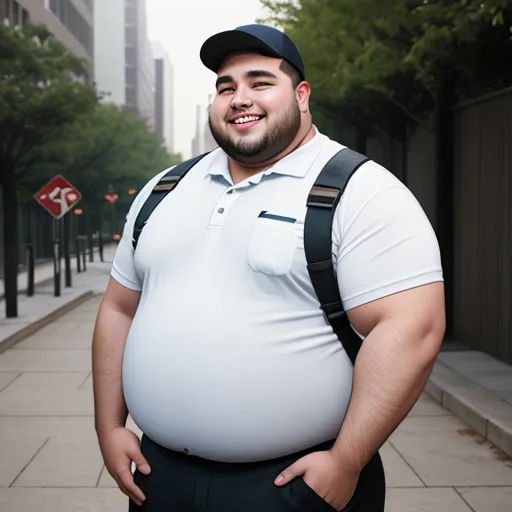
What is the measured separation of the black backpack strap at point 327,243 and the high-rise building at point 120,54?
404 feet

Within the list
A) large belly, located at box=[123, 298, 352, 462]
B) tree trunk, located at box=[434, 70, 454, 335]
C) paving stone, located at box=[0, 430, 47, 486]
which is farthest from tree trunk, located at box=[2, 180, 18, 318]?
large belly, located at box=[123, 298, 352, 462]

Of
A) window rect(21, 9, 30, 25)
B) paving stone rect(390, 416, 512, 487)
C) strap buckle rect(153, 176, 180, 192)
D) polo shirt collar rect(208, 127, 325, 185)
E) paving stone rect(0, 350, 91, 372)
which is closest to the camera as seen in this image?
polo shirt collar rect(208, 127, 325, 185)

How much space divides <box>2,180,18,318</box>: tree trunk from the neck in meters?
11.9

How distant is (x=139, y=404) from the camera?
254 centimetres

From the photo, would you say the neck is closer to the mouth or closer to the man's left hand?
the mouth

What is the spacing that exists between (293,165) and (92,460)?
14.4 feet

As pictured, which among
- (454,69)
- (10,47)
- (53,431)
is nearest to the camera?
(53,431)

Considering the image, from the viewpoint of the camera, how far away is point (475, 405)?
7344 millimetres

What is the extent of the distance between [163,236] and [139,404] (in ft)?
1.53

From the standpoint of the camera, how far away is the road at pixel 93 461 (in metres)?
5.42

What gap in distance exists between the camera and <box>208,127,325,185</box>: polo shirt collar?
7.83 feet

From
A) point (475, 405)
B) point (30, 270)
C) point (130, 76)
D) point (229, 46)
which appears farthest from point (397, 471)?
point (130, 76)

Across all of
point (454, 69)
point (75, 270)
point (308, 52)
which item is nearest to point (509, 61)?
point (454, 69)

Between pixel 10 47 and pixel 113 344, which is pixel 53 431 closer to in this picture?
pixel 113 344
